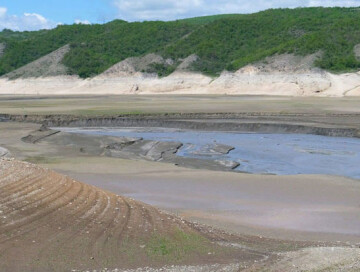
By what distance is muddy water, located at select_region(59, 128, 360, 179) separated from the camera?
27328 mm

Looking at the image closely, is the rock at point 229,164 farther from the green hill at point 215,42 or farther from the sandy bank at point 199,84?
the green hill at point 215,42

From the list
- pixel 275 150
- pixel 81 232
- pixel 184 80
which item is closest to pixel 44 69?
pixel 184 80

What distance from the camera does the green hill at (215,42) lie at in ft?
298

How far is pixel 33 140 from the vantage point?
117ft

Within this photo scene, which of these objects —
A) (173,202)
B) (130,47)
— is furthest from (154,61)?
(173,202)

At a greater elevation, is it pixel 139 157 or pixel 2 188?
pixel 2 188

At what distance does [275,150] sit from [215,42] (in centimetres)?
8123

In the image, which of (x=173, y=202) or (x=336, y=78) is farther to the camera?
(x=336, y=78)

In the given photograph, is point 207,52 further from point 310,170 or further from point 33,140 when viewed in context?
point 310,170

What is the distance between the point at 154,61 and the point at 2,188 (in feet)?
305

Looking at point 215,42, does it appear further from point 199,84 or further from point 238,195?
point 238,195

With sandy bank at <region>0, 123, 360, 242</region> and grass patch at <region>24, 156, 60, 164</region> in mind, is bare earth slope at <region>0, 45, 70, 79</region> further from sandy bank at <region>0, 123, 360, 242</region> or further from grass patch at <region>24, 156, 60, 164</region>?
sandy bank at <region>0, 123, 360, 242</region>

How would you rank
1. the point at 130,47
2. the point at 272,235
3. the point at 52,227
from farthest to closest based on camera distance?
the point at 130,47, the point at 272,235, the point at 52,227

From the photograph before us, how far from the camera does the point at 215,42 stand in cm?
11294
